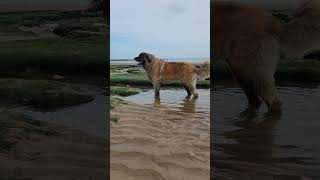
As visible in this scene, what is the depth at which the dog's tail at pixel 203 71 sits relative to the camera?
3.88 metres

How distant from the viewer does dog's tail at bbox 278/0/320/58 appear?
378cm

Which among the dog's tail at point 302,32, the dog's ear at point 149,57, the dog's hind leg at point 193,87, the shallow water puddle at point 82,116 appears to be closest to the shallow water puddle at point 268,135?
the dog's hind leg at point 193,87

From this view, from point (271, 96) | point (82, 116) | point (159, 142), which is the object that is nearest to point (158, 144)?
point (159, 142)

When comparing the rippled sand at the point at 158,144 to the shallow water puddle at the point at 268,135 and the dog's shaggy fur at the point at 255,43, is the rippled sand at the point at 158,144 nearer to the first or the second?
the shallow water puddle at the point at 268,135

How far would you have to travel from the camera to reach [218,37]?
12.7ft

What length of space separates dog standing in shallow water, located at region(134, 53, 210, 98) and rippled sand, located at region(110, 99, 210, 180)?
16 centimetres

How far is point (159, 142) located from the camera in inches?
155

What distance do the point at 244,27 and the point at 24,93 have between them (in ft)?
6.17

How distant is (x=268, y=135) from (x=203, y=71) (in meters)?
0.71

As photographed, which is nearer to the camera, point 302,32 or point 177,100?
point 302,32

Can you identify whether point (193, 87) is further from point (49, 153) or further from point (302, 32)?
point (49, 153)

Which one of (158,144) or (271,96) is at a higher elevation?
(271,96)

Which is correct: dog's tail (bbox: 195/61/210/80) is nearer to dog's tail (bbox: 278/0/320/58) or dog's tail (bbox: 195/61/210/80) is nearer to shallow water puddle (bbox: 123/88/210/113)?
shallow water puddle (bbox: 123/88/210/113)

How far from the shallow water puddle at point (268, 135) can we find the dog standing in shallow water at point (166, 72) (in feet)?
0.74
